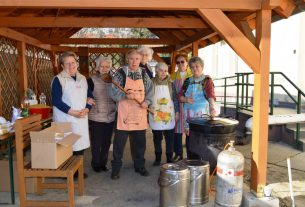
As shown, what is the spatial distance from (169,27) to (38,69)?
407 cm

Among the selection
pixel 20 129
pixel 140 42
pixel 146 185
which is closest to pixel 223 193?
pixel 146 185

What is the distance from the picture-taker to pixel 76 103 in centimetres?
318

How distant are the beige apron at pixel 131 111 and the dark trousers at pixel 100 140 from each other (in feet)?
1.15

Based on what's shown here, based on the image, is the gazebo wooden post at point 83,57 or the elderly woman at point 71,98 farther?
the gazebo wooden post at point 83,57

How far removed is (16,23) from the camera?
384 cm

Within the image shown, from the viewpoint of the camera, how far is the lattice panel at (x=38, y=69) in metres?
6.48

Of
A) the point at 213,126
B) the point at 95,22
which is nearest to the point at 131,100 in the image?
the point at 213,126

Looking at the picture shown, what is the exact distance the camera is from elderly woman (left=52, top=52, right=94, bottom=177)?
3.12m

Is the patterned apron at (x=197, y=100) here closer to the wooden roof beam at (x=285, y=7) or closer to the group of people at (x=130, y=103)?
the group of people at (x=130, y=103)

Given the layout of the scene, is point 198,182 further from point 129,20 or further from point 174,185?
point 129,20

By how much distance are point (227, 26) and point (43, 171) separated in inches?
76.0

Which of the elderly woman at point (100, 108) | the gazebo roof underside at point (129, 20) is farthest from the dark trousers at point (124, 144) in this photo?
the gazebo roof underside at point (129, 20)

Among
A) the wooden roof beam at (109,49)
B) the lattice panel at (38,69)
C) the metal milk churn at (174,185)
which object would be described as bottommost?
the metal milk churn at (174,185)

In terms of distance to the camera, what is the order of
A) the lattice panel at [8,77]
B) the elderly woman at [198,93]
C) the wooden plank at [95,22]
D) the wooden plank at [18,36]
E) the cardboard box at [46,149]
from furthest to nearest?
the lattice panel at [8,77], the wooden plank at [18,36], the wooden plank at [95,22], the elderly woman at [198,93], the cardboard box at [46,149]
